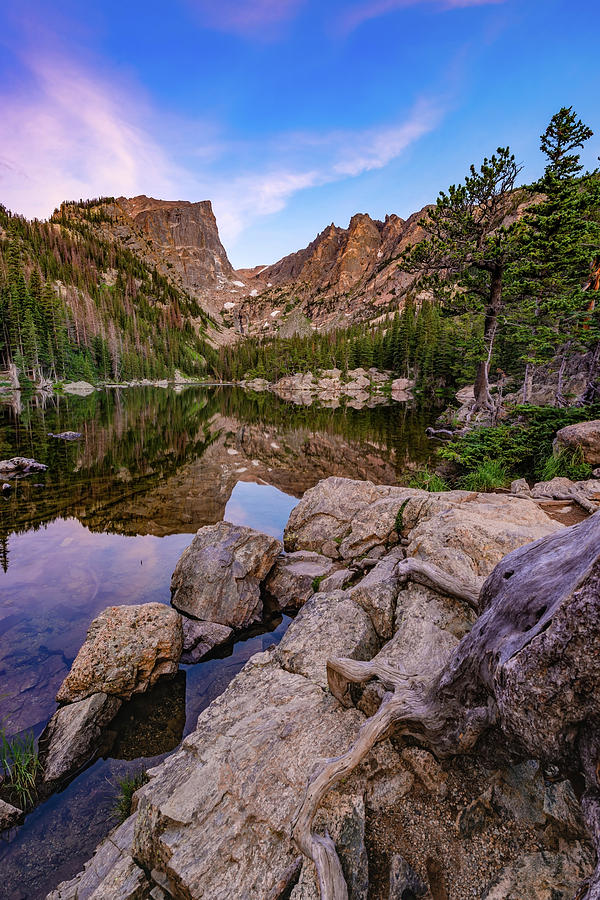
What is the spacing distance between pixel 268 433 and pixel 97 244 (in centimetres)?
17999

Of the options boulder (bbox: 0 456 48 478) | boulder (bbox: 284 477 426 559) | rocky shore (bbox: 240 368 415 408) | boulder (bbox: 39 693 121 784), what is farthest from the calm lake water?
rocky shore (bbox: 240 368 415 408)

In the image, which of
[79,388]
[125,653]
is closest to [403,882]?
[125,653]

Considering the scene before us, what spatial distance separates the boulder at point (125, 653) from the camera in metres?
6.18

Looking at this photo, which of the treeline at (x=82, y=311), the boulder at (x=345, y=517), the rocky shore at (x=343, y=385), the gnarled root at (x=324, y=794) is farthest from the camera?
the rocky shore at (x=343, y=385)

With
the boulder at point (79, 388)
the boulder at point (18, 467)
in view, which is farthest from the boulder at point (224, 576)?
the boulder at point (79, 388)

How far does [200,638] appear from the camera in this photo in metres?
7.89

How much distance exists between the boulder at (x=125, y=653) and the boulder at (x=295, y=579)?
2764 mm

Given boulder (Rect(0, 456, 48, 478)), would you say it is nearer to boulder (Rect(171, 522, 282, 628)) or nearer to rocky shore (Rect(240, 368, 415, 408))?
boulder (Rect(171, 522, 282, 628))

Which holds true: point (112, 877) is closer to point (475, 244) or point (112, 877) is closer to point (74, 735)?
point (74, 735)

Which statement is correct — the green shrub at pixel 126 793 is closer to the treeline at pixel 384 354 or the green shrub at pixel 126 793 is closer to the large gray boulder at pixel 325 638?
the large gray boulder at pixel 325 638

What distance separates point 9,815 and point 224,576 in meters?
4.92

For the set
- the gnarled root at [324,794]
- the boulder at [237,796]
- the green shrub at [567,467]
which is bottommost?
the boulder at [237,796]

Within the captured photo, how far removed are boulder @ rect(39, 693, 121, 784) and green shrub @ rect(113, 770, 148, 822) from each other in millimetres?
734

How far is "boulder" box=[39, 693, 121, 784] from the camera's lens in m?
5.25
